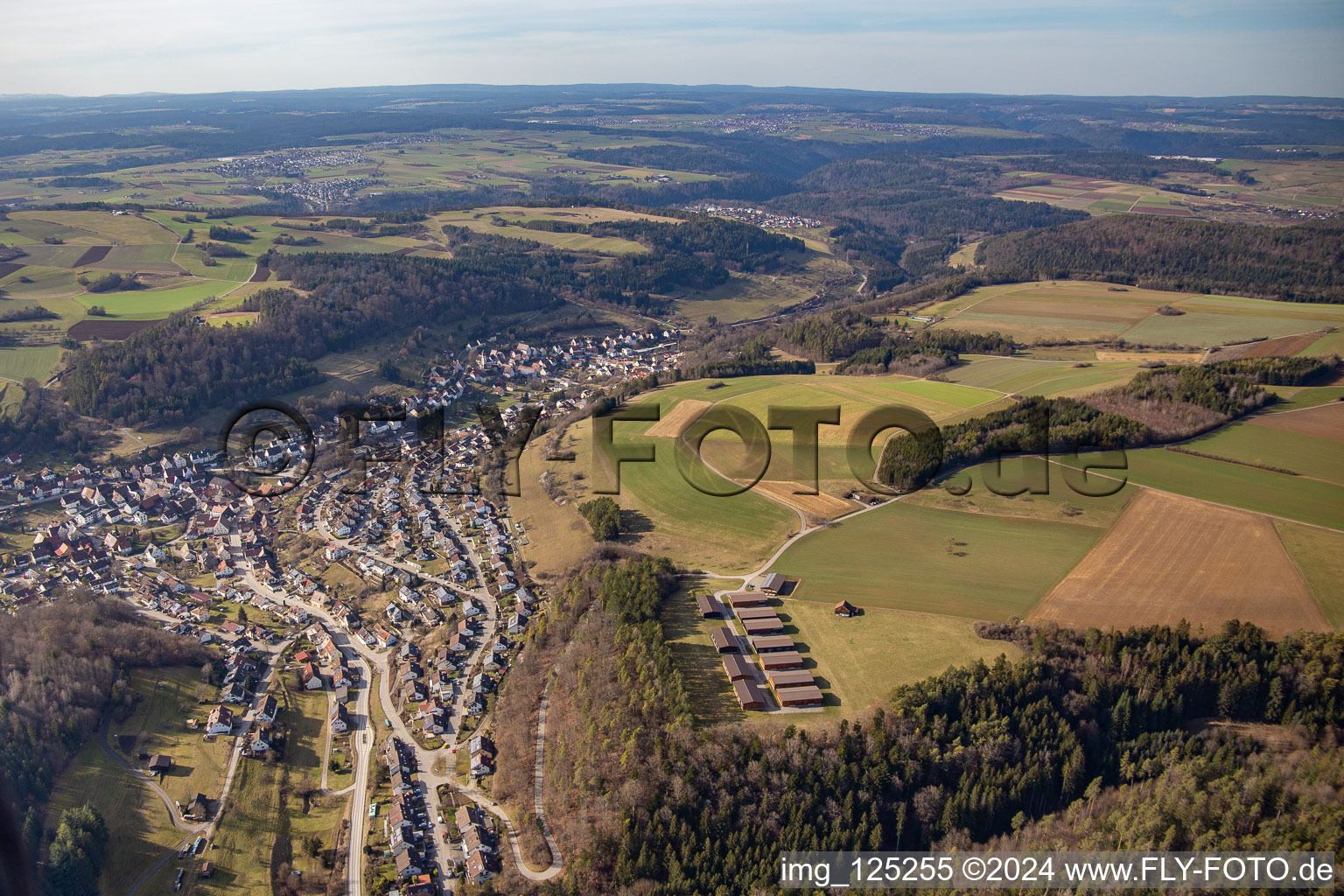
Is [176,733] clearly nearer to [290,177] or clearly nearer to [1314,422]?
[1314,422]

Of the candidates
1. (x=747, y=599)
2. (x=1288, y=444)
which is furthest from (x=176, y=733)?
(x=1288, y=444)

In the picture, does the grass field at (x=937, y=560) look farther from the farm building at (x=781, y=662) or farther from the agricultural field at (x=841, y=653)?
the farm building at (x=781, y=662)

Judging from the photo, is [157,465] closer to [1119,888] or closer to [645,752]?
[645,752]

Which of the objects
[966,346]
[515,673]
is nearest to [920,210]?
[966,346]

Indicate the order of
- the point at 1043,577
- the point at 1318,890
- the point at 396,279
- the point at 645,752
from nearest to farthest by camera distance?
the point at 1318,890 < the point at 645,752 < the point at 1043,577 < the point at 396,279

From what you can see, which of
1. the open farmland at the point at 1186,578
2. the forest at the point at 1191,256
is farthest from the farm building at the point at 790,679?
the forest at the point at 1191,256
